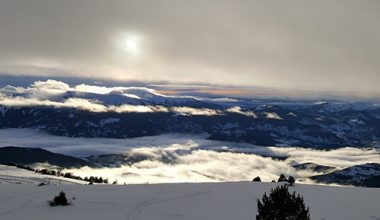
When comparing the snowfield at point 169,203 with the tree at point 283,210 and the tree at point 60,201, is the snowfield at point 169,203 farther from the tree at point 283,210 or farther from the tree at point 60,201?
the tree at point 283,210

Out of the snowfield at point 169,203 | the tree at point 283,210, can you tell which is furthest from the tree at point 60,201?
the tree at point 283,210

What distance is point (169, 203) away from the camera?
89.1 feet

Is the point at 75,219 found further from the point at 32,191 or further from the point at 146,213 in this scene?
the point at 32,191

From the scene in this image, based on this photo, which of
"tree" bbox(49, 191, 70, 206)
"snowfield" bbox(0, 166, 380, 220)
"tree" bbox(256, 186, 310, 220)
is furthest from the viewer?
"tree" bbox(49, 191, 70, 206)

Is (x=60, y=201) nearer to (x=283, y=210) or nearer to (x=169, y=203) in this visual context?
(x=169, y=203)

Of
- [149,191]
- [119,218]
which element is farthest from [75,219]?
[149,191]

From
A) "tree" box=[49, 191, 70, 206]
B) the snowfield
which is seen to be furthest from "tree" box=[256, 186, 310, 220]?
"tree" box=[49, 191, 70, 206]

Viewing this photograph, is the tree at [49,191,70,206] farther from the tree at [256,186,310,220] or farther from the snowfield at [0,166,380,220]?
the tree at [256,186,310,220]

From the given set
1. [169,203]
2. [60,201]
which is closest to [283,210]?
[169,203]

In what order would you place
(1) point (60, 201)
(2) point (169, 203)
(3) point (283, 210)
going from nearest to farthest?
(3) point (283, 210), (1) point (60, 201), (2) point (169, 203)

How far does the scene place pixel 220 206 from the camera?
88.1ft

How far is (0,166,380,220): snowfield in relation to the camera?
22.8 m

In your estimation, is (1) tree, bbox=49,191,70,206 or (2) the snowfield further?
(1) tree, bbox=49,191,70,206

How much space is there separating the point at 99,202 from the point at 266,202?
1302 centimetres
